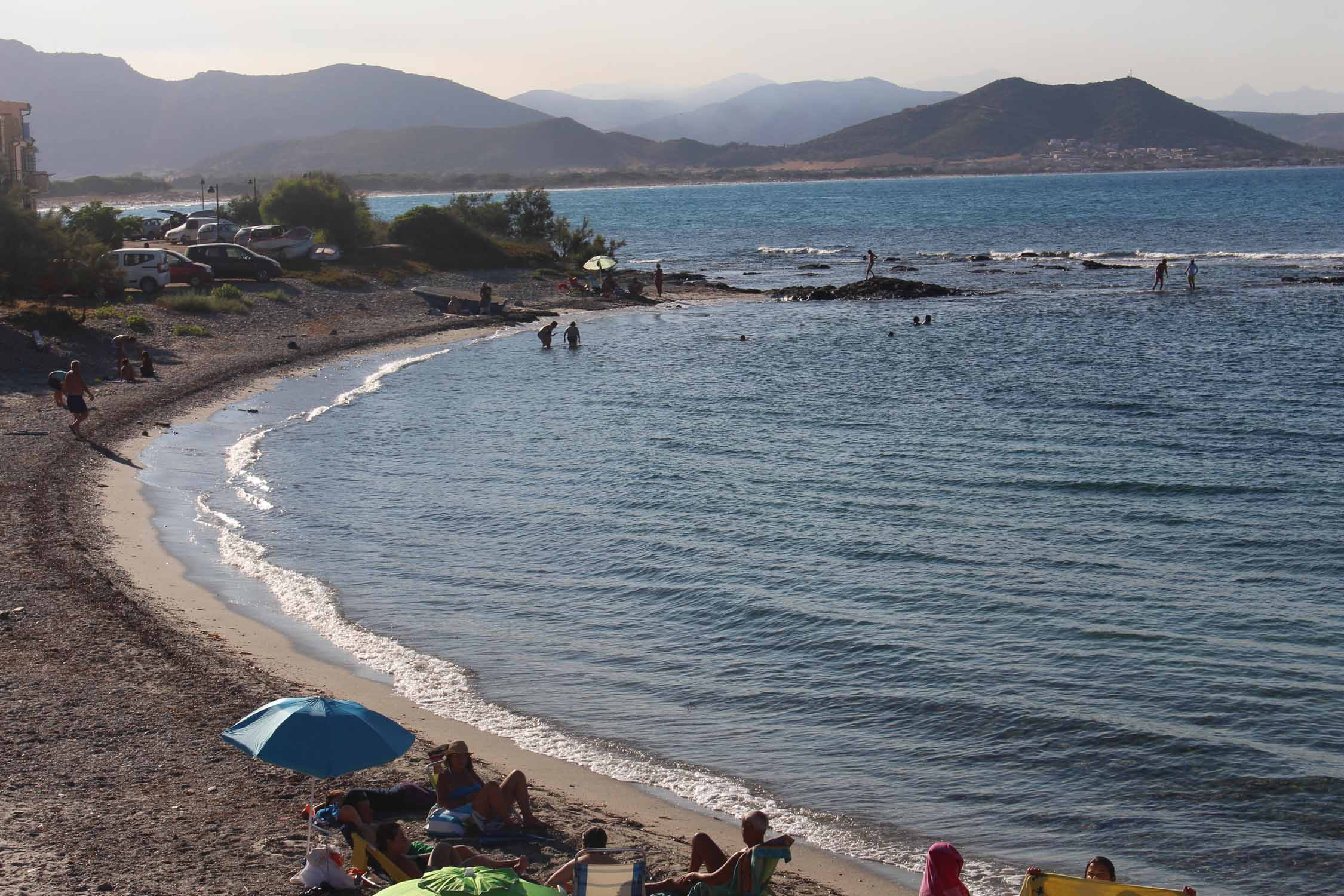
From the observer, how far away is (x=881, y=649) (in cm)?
1516

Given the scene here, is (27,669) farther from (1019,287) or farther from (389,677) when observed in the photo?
(1019,287)

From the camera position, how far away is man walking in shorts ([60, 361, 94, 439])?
83.5ft

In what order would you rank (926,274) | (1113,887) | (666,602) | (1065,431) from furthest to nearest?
(926,274)
(1065,431)
(666,602)
(1113,887)

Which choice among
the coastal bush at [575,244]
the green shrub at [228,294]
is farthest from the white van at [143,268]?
the coastal bush at [575,244]

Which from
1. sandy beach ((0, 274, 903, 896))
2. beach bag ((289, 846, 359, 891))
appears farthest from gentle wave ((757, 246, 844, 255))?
beach bag ((289, 846, 359, 891))

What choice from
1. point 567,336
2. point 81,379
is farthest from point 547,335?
point 81,379

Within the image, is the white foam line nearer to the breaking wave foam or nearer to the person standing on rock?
the person standing on rock

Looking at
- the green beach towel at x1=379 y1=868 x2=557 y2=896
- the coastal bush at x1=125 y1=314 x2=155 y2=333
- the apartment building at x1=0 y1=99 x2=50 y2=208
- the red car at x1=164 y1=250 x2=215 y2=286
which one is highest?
the apartment building at x1=0 y1=99 x2=50 y2=208

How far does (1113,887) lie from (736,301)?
174 ft

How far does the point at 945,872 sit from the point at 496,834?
3764 mm

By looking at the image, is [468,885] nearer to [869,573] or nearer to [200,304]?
[869,573]

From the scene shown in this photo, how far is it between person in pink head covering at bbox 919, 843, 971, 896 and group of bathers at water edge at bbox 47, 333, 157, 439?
2237 cm

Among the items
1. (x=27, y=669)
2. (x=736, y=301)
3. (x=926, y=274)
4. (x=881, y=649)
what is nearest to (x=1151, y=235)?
(x=926, y=274)

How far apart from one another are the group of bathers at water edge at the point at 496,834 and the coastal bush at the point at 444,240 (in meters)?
55.6
